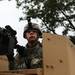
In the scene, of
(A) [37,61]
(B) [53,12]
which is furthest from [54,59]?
(B) [53,12]

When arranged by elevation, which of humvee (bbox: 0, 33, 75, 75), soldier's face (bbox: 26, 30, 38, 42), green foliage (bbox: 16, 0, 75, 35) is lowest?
humvee (bbox: 0, 33, 75, 75)

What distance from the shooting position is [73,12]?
64.4 feet

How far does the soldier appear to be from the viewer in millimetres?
3430

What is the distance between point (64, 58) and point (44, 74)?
0.82ft

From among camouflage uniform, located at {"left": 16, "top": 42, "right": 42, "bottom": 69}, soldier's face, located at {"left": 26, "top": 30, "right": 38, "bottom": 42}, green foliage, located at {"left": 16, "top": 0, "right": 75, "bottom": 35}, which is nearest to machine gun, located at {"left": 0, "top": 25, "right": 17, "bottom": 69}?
camouflage uniform, located at {"left": 16, "top": 42, "right": 42, "bottom": 69}

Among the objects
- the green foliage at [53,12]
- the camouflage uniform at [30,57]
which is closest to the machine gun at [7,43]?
the camouflage uniform at [30,57]

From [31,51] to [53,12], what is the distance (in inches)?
635

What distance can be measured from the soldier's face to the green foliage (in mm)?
15135

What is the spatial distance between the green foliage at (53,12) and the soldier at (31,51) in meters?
15.1

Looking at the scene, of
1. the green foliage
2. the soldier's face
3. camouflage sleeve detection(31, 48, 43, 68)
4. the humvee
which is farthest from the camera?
the green foliage

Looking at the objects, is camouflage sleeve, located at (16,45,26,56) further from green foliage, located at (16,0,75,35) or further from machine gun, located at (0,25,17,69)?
green foliage, located at (16,0,75,35)

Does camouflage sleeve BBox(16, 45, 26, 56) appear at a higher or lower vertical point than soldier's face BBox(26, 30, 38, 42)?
lower

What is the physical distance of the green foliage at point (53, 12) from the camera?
19234mm

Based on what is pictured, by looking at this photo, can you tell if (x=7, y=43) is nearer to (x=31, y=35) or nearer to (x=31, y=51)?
(x=31, y=51)
